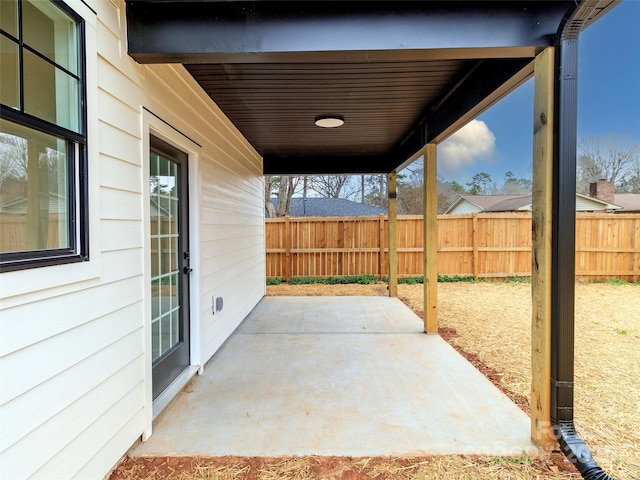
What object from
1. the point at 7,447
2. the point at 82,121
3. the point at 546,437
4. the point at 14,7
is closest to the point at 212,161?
the point at 82,121

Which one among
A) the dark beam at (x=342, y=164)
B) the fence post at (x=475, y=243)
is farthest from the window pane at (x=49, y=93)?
the fence post at (x=475, y=243)

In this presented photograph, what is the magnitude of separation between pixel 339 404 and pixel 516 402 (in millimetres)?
1320

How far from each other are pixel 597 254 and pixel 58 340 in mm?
10400

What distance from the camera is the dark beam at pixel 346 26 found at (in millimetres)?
1875

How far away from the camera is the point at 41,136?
1.39m

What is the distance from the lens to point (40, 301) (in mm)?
1328

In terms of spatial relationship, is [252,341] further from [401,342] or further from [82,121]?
[82,121]

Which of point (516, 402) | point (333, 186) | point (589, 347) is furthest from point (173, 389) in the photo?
point (333, 186)

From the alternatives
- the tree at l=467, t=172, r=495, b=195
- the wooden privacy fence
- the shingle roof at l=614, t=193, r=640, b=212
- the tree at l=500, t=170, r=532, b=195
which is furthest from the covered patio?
the tree at l=467, t=172, r=495, b=195

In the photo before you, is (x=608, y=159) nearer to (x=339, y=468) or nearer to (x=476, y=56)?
(x=476, y=56)

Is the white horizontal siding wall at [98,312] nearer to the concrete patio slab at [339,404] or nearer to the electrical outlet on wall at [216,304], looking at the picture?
the concrete patio slab at [339,404]

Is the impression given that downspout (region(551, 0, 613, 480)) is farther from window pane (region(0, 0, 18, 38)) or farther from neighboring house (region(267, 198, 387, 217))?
neighboring house (region(267, 198, 387, 217))

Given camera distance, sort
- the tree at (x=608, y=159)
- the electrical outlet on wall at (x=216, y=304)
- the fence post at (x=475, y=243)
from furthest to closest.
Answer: the tree at (x=608, y=159) < the fence post at (x=475, y=243) < the electrical outlet on wall at (x=216, y=304)

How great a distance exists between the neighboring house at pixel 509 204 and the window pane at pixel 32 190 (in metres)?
13.5
